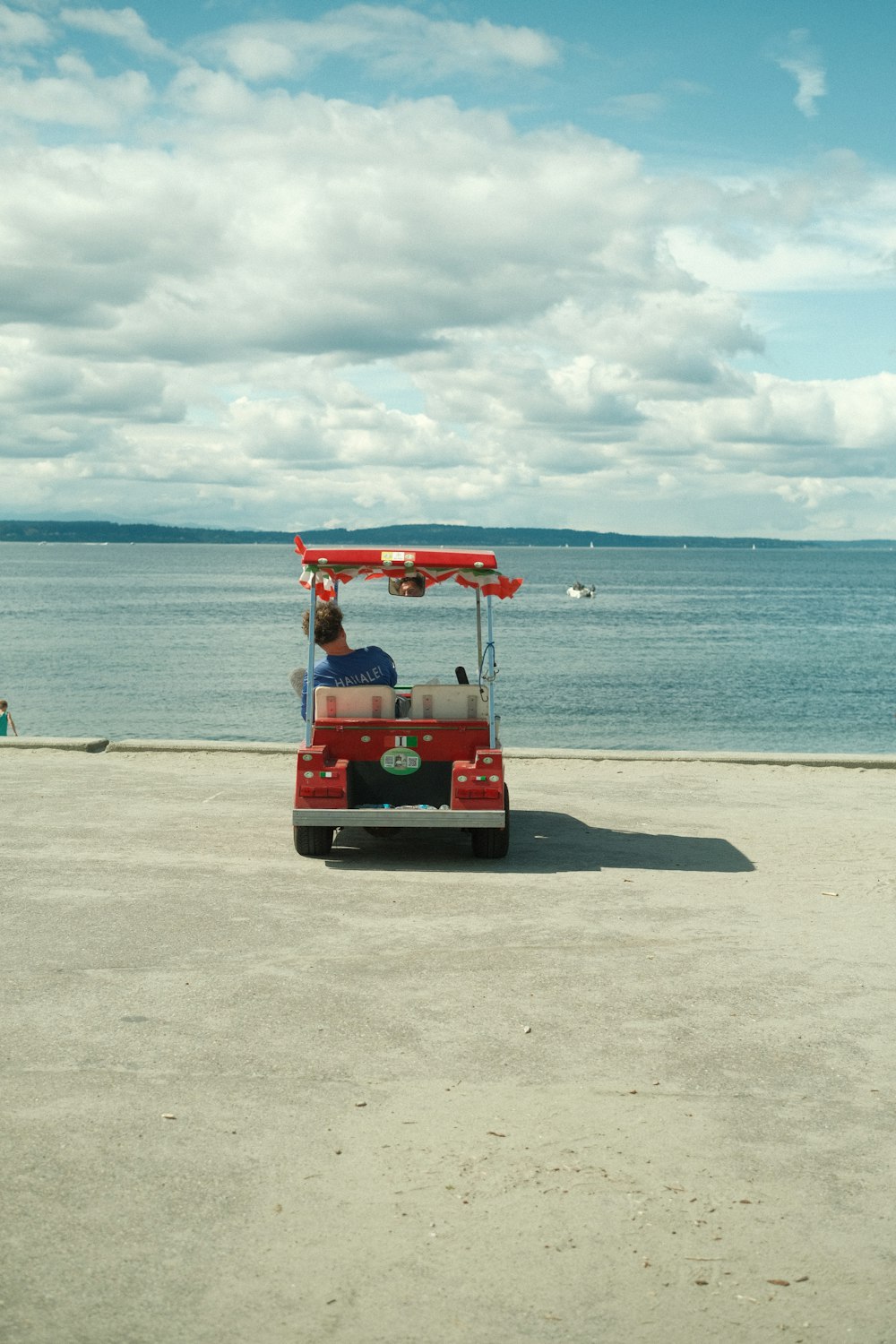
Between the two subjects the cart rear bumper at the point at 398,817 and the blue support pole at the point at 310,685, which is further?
the blue support pole at the point at 310,685

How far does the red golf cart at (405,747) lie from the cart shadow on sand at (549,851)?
10.0 inches

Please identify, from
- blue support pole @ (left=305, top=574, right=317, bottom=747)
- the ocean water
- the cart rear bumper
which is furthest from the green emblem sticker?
the ocean water

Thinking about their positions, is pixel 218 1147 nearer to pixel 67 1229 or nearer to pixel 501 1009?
pixel 67 1229

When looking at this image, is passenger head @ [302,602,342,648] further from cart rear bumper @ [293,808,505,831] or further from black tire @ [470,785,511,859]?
black tire @ [470,785,511,859]

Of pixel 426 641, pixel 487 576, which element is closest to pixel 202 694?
pixel 426 641

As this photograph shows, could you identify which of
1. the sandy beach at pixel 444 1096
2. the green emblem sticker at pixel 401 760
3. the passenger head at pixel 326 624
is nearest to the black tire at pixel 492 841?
the sandy beach at pixel 444 1096

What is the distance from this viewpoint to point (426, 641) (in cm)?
6694

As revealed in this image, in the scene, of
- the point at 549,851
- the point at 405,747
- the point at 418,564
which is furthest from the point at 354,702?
the point at 549,851

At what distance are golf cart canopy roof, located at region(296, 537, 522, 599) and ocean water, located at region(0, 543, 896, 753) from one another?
2.46 m

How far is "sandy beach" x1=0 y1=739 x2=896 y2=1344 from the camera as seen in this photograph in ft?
11.9

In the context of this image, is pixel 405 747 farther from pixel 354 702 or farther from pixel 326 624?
pixel 326 624

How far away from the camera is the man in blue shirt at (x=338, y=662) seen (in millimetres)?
Answer: 9781

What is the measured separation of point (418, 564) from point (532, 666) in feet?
148

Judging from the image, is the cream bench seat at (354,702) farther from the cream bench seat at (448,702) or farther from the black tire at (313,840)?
the black tire at (313,840)
